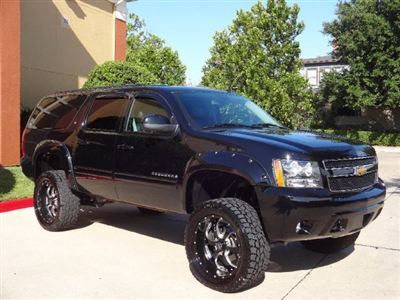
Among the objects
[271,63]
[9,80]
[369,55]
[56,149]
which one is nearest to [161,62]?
[271,63]

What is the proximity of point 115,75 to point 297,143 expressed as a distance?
913 cm

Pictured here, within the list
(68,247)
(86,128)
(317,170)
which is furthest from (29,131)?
(317,170)

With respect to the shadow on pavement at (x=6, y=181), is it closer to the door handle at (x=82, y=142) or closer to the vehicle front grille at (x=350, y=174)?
the door handle at (x=82, y=142)

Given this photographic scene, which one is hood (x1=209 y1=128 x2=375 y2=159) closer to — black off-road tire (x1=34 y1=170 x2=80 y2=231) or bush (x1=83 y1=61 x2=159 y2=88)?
black off-road tire (x1=34 y1=170 x2=80 y2=231)

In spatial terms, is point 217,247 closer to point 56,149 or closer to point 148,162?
point 148,162

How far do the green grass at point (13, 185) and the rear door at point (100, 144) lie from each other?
2634mm

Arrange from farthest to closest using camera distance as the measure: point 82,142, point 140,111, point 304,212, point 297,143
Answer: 1. point 82,142
2. point 140,111
3. point 297,143
4. point 304,212

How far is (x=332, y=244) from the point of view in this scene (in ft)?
18.6

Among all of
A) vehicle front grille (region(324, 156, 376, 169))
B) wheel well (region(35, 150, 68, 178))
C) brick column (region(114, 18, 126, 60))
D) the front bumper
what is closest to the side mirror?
the front bumper

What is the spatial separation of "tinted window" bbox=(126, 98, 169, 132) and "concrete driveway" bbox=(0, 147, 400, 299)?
1.44m

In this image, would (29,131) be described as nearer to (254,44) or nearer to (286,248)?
(286,248)

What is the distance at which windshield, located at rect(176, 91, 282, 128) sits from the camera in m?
5.34

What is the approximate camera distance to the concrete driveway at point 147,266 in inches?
180

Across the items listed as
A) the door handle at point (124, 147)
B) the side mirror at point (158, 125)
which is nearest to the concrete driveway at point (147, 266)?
the door handle at point (124, 147)
